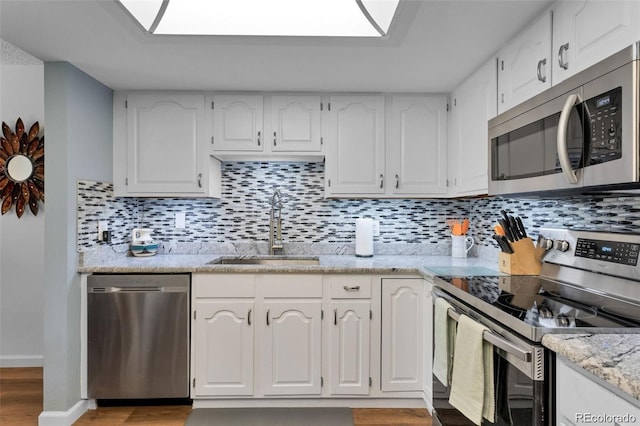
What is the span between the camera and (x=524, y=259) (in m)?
1.93

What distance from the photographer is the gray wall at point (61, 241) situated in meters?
2.19

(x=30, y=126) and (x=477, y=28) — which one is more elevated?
(x=477, y=28)

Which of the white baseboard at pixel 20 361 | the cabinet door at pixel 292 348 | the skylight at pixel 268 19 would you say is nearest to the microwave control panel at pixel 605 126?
the skylight at pixel 268 19

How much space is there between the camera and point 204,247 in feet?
9.62

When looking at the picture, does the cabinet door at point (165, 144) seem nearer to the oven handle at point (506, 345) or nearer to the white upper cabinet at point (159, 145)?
the white upper cabinet at point (159, 145)

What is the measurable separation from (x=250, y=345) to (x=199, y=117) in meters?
1.57

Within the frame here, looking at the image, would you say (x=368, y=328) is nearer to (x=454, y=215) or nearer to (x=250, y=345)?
(x=250, y=345)

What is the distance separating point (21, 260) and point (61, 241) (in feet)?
3.55

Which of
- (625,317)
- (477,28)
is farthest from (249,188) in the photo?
(625,317)

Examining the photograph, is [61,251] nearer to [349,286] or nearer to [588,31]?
[349,286]

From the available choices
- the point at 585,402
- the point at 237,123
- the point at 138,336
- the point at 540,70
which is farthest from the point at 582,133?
the point at 138,336
